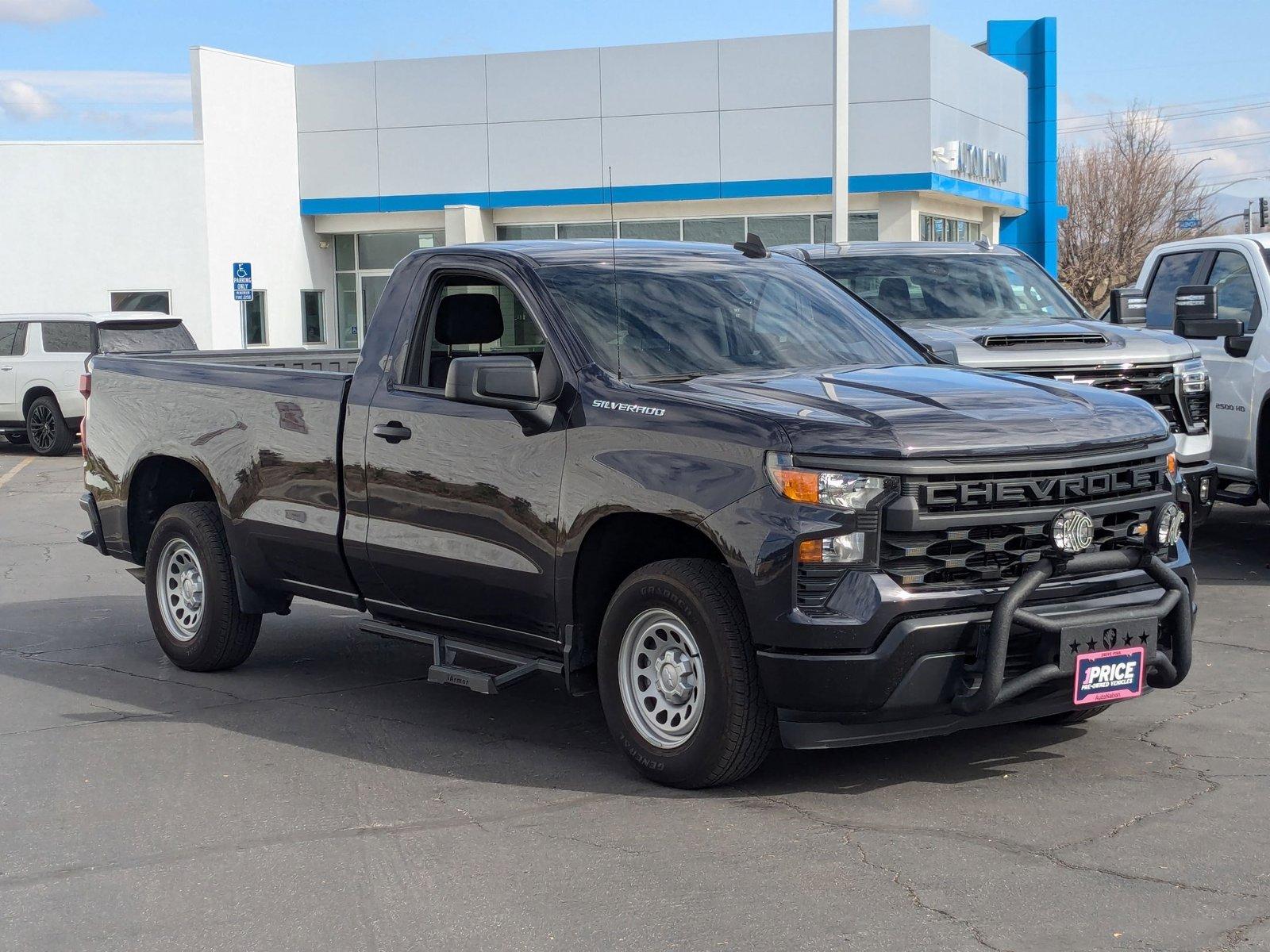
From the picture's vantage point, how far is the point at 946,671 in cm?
513

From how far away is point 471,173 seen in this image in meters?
37.2

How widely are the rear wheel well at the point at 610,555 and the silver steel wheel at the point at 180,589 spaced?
2.80 metres

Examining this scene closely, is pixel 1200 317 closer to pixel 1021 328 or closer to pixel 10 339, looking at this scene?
pixel 1021 328

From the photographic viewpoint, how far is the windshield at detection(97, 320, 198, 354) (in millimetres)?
21156

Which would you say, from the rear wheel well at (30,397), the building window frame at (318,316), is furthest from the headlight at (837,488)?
the building window frame at (318,316)

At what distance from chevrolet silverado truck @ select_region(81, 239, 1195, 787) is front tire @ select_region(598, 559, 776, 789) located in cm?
1

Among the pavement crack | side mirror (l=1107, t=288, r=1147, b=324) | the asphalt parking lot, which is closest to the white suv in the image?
the asphalt parking lot

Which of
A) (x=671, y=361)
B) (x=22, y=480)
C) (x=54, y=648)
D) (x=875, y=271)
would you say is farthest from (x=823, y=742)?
(x=22, y=480)

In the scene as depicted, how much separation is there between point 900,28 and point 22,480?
22.2 meters

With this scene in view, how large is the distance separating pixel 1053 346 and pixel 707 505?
16.1ft

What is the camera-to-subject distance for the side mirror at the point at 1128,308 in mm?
10578

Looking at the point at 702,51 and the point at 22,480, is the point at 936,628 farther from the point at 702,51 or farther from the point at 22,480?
the point at 702,51

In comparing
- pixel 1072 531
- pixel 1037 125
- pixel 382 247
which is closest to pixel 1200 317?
pixel 1072 531

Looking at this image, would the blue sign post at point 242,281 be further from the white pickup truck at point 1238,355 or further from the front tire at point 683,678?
the front tire at point 683,678
